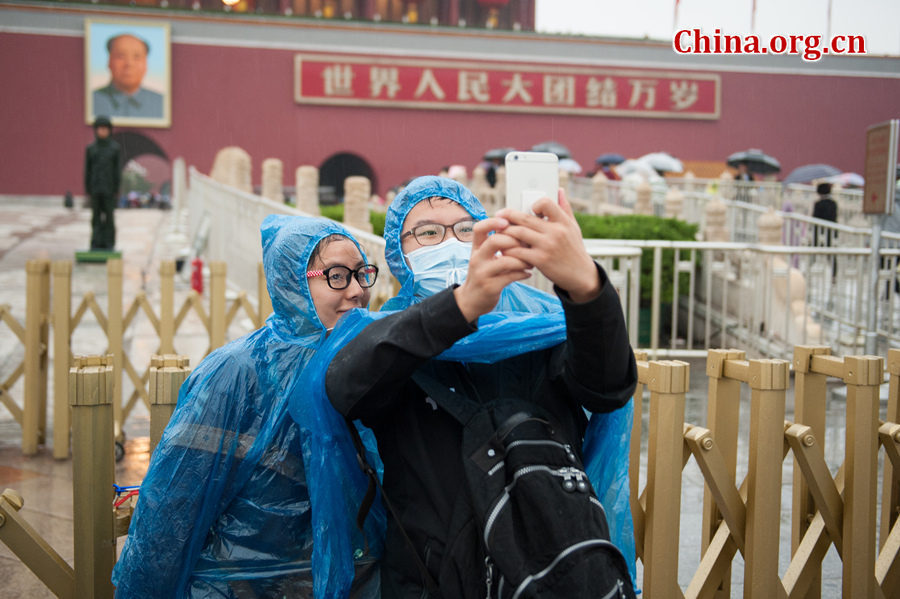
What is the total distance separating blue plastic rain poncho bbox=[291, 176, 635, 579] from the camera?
1.66 metres

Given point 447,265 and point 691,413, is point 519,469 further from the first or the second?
point 691,413

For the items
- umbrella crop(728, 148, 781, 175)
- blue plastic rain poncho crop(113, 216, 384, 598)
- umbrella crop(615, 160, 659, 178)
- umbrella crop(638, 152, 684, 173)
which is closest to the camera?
blue plastic rain poncho crop(113, 216, 384, 598)

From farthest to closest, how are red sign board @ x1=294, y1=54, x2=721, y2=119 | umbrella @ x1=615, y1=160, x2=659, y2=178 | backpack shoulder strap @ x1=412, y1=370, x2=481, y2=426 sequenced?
red sign board @ x1=294, y1=54, x2=721, y2=119 → umbrella @ x1=615, y1=160, x2=659, y2=178 → backpack shoulder strap @ x1=412, y1=370, x2=481, y2=426

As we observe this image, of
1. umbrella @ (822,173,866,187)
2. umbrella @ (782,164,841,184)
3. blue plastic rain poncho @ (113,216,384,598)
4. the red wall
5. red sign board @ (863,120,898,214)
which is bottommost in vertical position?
blue plastic rain poncho @ (113,216,384,598)

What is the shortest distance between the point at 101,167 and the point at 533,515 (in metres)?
13.4

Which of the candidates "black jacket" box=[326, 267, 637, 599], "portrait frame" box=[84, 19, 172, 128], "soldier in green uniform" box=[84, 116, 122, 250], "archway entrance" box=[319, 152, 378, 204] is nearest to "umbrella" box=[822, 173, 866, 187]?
"archway entrance" box=[319, 152, 378, 204]

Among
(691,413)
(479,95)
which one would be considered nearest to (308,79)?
(479,95)

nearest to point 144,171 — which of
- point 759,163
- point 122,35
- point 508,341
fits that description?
point 122,35

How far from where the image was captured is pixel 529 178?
1449 millimetres

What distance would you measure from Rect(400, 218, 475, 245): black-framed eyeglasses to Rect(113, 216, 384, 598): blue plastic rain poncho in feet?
1.43

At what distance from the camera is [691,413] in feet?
21.3

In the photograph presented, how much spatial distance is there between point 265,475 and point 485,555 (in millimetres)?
760

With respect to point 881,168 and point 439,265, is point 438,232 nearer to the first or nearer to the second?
point 439,265

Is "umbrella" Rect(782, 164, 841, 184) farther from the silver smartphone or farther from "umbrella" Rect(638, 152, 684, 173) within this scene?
the silver smartphone
